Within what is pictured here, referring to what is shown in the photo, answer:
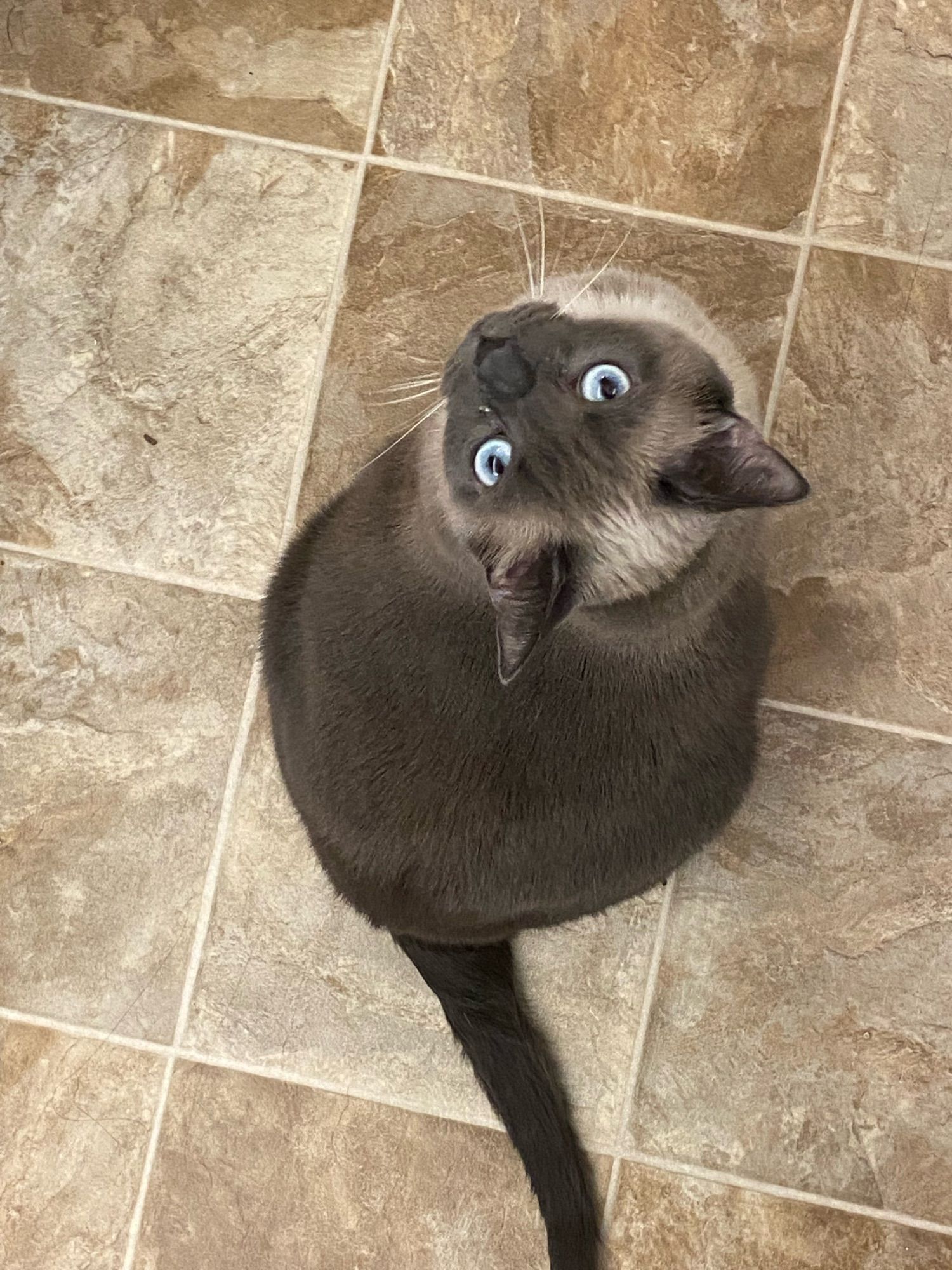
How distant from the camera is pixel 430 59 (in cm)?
Result: 157

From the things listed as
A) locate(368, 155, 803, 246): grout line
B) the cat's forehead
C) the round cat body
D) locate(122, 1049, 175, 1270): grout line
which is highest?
the cat's forehead

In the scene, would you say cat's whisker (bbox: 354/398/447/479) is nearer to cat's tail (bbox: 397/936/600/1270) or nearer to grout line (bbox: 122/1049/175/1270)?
cat's tail (bbox: 397/936/600/1270)

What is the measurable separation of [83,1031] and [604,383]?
1.27 m

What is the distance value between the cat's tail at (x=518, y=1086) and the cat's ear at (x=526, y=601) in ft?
1.90

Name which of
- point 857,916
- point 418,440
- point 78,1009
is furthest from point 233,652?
point 857,916

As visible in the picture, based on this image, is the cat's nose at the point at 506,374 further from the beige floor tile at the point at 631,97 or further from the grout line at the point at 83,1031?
A: the grout line at the point at 83,1031

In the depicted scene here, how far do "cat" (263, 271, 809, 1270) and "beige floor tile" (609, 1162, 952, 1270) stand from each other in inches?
22.0

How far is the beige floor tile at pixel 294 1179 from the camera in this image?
1528mm

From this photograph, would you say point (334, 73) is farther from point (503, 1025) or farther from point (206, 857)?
point (503, 1025)

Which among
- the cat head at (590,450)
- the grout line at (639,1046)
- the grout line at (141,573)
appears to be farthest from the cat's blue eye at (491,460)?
the grout line at (639,1046)

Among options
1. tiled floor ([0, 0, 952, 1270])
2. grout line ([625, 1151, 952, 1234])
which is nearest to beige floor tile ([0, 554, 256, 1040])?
tiled floor ([0, 0, 952, 1270])

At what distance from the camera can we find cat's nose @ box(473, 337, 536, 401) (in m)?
1.07

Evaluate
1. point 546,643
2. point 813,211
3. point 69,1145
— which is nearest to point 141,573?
point 546,643

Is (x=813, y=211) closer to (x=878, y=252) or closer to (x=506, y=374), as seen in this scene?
(x=878, y=252)
